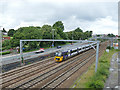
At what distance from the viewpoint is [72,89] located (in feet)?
38.9

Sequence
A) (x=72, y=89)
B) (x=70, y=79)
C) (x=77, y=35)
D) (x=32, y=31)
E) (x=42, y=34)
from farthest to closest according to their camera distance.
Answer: (x=77, y=35) → (x=42, y=34) → (x=32, y=31) → (x=70, y=79) → (x=72, y=89)

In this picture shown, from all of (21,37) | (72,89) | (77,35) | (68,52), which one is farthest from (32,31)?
(77,35)

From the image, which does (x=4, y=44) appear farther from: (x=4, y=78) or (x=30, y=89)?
(x=30, y=89)

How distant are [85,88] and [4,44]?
38031 millimetres

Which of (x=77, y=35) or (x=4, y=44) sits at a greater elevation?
(x=77, y=35)

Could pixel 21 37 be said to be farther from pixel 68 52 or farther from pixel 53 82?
pixel 53 82

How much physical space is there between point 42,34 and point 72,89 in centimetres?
3307

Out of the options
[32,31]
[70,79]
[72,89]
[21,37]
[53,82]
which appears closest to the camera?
A: [72,89]

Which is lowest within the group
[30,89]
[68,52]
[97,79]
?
[30,89]

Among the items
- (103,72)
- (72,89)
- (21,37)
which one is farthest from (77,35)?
(72,89)

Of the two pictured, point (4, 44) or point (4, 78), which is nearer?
point (4, 78)

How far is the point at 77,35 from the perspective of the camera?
71500mm

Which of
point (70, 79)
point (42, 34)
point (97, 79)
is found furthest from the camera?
point (42, 34)

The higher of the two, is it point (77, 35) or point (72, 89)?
point (77, 35)
